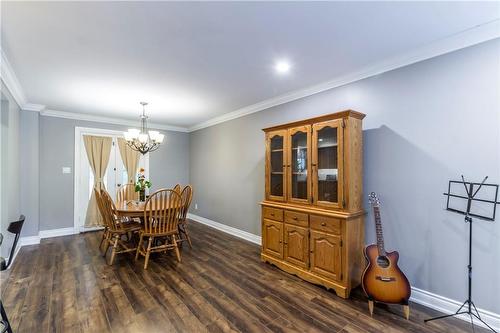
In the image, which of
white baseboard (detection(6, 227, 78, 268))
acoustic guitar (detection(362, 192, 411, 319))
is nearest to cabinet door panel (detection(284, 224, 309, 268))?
acoustic guitar (detection(362, 192, 411, 319))

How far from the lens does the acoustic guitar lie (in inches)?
84.7

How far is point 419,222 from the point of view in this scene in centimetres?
239

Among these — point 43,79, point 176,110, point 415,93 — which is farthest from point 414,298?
point 43,79

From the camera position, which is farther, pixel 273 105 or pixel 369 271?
pixel 273 105

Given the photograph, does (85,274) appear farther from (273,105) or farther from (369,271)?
(273,105)

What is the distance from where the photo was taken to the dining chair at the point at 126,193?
4699 millimetres

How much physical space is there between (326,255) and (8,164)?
13.9 feet

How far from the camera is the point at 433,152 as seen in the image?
7.59 ft

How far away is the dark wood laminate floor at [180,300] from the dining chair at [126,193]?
137 cm

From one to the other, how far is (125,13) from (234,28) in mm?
827

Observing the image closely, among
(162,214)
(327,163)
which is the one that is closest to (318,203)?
(327,163)

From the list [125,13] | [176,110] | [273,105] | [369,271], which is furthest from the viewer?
[176,110]

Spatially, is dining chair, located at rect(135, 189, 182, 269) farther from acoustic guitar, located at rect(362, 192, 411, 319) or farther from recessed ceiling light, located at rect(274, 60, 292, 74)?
acoustic guitar, located at rect(362, 192, 411, 319)

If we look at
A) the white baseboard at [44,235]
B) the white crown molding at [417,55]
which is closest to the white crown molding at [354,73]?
the white crown molding at [417,55]
